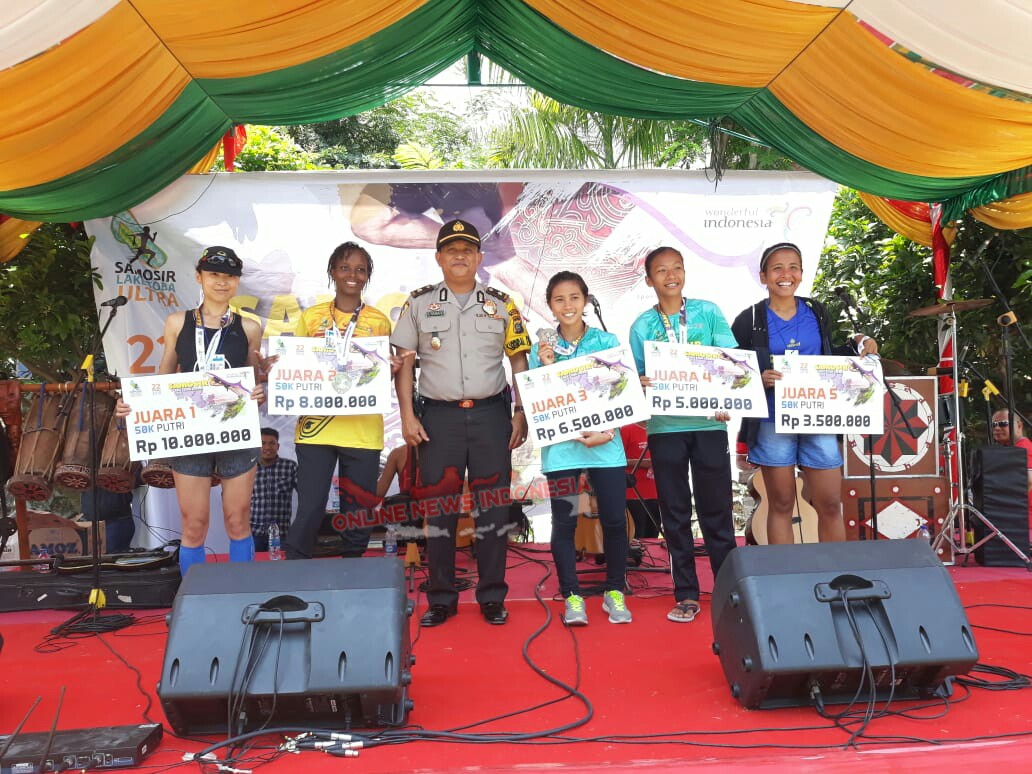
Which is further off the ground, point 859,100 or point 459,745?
point 859,100

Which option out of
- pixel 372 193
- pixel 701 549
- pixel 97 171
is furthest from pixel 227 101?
pixel 701 549

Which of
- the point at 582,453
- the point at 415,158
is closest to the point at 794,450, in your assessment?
the point at 582,453

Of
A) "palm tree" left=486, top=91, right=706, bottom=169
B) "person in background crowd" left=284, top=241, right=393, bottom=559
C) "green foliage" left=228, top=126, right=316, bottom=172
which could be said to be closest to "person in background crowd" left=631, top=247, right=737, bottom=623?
"person in background crowd" left=284, top=241, right=393, bottom=559

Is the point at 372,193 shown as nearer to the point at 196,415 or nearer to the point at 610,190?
the point at 610,190

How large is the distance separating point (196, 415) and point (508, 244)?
303 cm

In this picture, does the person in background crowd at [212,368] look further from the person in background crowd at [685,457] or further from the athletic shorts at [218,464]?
the person in background crowd at [685,457]

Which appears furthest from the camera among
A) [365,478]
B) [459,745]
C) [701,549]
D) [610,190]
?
[610,190]

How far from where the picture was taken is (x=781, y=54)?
405cm

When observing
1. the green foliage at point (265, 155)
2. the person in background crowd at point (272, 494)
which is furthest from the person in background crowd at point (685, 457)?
the green foliage at point (265, 155)

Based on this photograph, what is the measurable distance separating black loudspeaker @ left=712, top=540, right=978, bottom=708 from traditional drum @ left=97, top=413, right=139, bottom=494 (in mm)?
3873

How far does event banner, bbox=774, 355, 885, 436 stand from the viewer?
13.2ft

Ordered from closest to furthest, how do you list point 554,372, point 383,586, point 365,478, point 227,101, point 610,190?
1. point 383,586
2. point 554,372
3. point 365,478
4. point 227,101
5. point 610,190

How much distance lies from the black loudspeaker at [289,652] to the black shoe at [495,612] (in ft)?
4.40

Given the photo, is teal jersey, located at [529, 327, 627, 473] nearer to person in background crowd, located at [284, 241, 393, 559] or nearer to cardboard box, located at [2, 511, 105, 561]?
person in background crowd, located at [284, 241, 393, 559]
